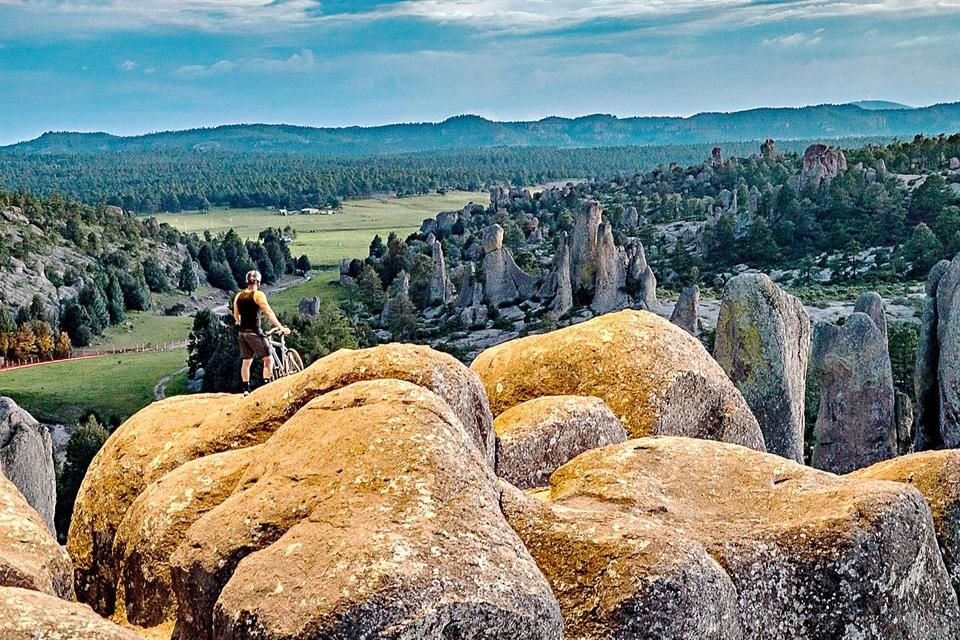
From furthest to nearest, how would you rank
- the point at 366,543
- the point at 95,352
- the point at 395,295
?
the point at 95,352 → the point at 395,295 → the point at 366,543

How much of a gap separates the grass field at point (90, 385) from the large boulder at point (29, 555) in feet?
210

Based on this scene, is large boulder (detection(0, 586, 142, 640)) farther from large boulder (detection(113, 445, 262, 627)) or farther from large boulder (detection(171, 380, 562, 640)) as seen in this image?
large boulder (detection(113, 445, 262, 627))

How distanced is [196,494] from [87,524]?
11.9ft

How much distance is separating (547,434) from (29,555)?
24.1 feet

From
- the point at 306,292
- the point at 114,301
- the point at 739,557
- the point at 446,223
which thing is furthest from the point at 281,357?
the point at 446,223

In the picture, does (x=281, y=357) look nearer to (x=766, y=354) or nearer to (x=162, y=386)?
(x=766, y=354)

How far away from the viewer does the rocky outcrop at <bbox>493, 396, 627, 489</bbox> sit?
15.7 meters

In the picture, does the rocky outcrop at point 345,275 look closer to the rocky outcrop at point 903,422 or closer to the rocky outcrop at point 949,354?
the rocky outcrop at point 903,422

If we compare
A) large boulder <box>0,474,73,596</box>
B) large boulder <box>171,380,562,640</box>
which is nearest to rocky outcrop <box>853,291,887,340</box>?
large boulder <box>171,380,562,640</box>

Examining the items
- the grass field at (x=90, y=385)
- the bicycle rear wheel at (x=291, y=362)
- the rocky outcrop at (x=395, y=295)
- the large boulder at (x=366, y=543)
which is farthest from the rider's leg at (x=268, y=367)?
the rocky outcrop at (x=395, y=295)

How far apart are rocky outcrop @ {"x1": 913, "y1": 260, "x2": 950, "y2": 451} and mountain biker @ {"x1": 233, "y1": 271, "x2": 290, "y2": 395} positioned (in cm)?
2235

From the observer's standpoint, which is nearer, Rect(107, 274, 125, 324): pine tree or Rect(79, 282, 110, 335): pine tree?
Rect(79, 282, 110, 335): pine tree

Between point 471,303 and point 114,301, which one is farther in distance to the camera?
point 114,301

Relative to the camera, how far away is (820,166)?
129 meters
